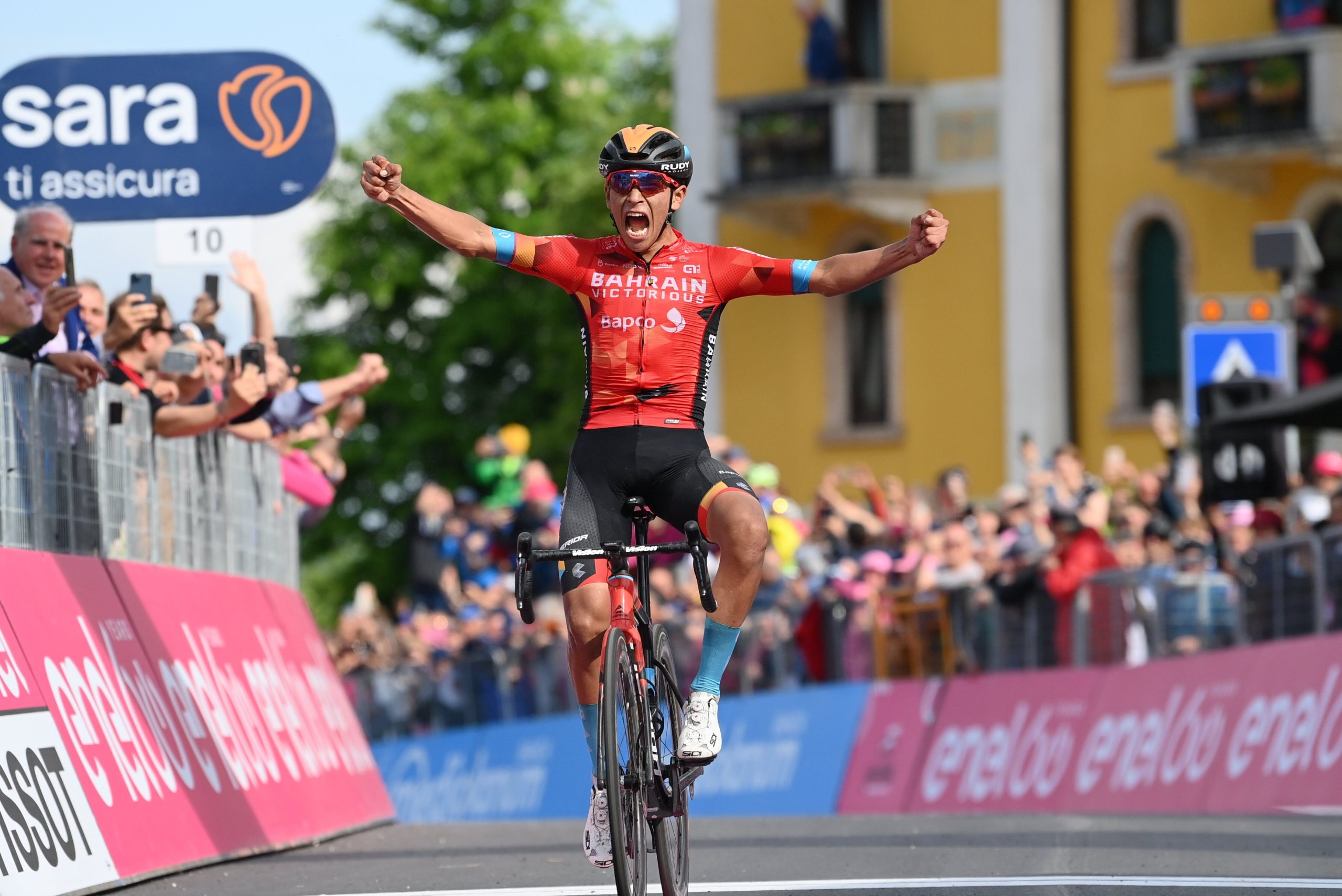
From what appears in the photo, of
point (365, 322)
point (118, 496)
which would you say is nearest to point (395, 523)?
point (365, 322)

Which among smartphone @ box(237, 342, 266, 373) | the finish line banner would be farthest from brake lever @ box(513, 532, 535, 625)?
the finish line banner

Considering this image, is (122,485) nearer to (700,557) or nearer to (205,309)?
(205,309)

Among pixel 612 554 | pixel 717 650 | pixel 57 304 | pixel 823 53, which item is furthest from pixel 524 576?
pixel 823 53

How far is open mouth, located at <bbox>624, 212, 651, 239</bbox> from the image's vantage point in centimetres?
970

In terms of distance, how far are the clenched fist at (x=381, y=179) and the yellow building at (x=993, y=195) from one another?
24.5 meters

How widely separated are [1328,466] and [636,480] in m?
11.5

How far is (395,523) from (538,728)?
27.0 meters

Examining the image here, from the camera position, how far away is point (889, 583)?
21828 millimetres

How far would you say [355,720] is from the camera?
633 inches

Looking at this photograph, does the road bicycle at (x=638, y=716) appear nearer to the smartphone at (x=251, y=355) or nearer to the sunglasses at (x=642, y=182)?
the sunglasses at (x=642, y=182)

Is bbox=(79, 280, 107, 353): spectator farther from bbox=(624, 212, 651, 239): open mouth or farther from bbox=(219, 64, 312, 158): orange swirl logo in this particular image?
bbox=(624, 212, 651, 239): open mouth

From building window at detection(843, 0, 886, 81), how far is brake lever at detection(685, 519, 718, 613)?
30.1m

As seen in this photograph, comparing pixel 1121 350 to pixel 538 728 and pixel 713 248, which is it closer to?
pixel 538 728

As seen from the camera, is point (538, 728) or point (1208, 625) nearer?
point (1208, 625)
